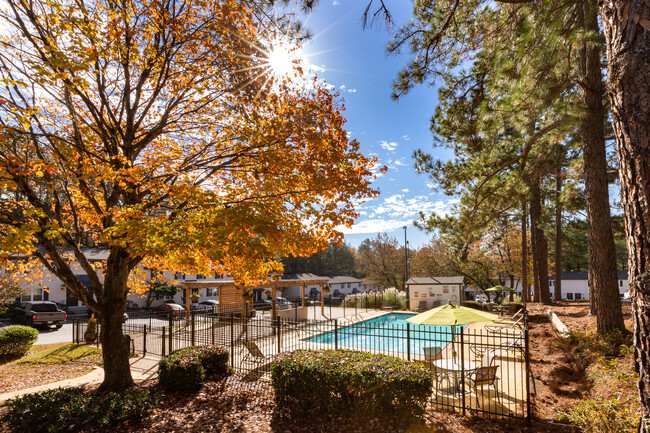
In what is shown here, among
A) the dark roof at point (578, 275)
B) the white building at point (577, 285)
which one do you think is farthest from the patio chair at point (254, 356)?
the dark roof at point (578, 275)

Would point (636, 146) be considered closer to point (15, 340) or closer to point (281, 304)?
point (15, 340)

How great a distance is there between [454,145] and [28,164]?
13.4 meters

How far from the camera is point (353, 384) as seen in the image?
632cm

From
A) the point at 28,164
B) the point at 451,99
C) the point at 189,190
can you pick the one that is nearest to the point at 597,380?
the point at 451,99

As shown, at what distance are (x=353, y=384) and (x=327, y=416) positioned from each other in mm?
908

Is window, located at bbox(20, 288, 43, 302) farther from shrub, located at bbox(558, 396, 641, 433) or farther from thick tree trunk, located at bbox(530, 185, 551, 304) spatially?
thick tree trunk, located at bbox(530, 185, 551, 304)

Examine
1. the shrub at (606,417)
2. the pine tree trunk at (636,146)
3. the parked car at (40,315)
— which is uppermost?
the pine tree trunk at (636,146)

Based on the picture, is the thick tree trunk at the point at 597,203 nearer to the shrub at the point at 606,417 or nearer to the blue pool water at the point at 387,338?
the blue pool water at the point at 387,338

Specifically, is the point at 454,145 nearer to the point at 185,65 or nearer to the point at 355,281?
the point at 185,65

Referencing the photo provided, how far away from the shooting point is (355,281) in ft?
195

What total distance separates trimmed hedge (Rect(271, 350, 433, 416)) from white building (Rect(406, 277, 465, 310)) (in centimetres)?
2262

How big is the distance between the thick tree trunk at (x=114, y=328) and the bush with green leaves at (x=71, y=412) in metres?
1.21

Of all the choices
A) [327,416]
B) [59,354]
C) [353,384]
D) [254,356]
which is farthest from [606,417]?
[59,354]

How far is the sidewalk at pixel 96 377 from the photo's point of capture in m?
8.66
